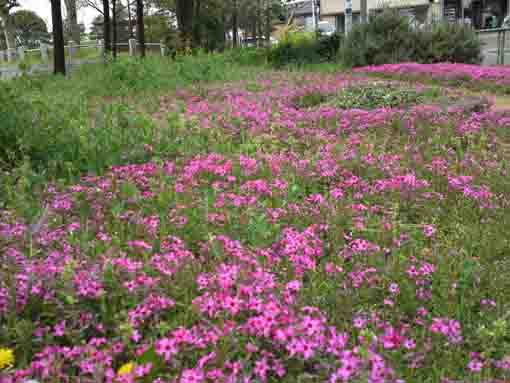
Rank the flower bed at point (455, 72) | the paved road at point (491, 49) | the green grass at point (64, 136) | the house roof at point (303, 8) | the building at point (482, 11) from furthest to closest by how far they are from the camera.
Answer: the house roof at point (303, 8)
the building at point (482, 11)
the paved road at point (491, 49)
the flower bed at point (455, 72)
the green grass at point (64, 136)

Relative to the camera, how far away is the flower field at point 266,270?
214 cm

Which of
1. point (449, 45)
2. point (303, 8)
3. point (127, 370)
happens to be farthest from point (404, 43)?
point (303, 8)

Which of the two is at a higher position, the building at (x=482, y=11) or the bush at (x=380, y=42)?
the building at (x=482, y=11)

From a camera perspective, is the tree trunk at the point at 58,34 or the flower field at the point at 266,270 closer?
the flower field at the point at 266,270

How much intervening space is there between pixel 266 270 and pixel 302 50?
21865 mm

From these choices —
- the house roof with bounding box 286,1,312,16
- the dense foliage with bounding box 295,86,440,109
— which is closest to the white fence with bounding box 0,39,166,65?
the dense foliage with bounding box 295,86,440,109

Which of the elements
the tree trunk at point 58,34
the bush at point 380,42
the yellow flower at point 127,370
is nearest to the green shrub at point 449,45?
the bush at point 380,42

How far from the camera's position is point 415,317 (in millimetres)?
2734

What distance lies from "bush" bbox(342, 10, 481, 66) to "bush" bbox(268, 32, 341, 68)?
2.70 m

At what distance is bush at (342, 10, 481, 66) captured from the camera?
1894 centimetres

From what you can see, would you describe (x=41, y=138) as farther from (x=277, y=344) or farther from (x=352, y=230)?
(x=277, y=344)

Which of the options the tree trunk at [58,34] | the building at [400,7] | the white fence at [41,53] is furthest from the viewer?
the building at [400,7]

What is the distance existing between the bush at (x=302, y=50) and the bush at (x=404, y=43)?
270cm

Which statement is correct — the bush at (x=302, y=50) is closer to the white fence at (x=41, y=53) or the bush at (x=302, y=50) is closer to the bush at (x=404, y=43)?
the bush at (x=404, y=43)
